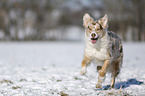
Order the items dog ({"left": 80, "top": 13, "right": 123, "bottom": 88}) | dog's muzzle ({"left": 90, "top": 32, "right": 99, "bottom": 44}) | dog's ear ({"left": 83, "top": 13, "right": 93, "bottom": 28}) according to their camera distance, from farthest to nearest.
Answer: dog's ear ({"left": 83, "top": 13, "right": 93, "bottom": 28}), dog ({"left": 80, "top": 13, "right": 123, "bottom": 88}), dog's muzzle ({"left": 90, "top": 32, "right": 99, "bottom": 44})

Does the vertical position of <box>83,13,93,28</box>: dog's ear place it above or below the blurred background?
below

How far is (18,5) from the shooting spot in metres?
47.3

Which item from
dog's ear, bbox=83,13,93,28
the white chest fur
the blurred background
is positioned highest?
the blurred background

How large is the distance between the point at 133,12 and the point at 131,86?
39.3 m

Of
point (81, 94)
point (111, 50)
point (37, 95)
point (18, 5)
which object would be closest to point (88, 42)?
point (111, 50)

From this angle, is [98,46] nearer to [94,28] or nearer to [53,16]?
[94,28]

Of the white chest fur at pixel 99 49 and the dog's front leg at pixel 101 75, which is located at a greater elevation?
the white chest fur at pixel 99 49

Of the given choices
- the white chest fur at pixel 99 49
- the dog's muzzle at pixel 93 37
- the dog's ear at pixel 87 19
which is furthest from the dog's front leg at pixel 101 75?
the dog's ear at pixel 87 19

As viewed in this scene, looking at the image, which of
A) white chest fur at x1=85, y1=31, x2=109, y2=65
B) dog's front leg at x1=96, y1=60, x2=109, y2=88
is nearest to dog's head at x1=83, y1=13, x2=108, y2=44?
white chest fur at x1=85, y1=31, x2=109, y2=65

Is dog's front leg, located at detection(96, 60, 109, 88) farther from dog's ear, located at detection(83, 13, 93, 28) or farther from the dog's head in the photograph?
dog's ear, located at detection(83, 13, 93, 28)

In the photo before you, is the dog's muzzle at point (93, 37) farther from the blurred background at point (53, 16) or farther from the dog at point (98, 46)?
the blurred background at point (53, 16)

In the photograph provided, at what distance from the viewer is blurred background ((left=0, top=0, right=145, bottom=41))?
42978mm

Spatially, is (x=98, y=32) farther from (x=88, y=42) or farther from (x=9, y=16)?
(x=9, y=16)

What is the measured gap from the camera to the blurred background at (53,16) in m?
43.0
